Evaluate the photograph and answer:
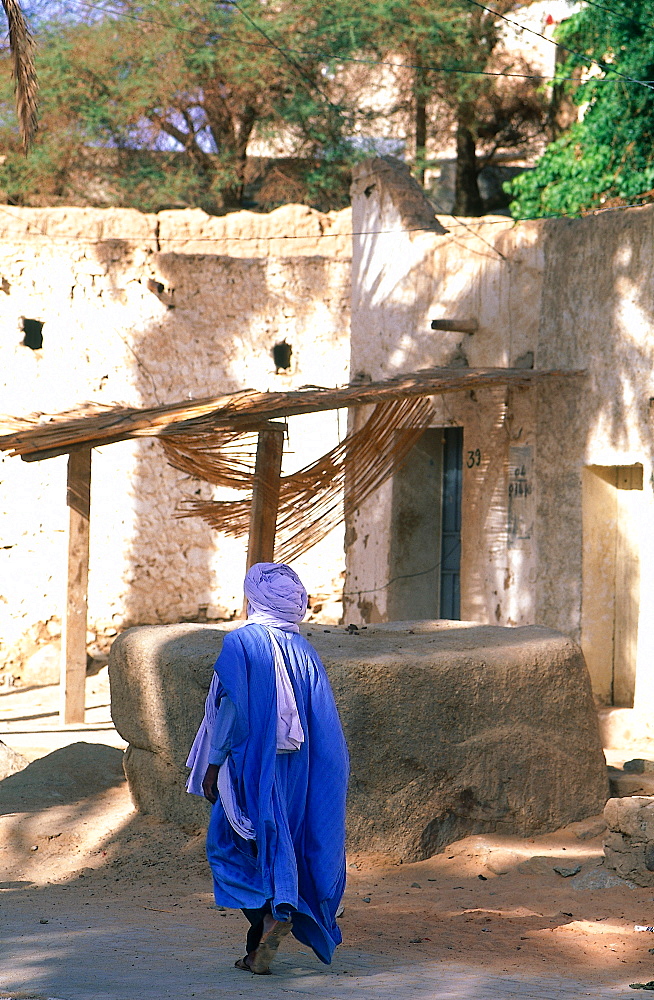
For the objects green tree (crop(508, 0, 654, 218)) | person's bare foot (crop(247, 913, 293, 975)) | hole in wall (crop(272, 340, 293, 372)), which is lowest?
person's bare foot (crop(247, 913, 293, 975))

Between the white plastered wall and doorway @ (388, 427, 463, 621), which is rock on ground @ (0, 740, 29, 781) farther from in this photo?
the white plastered wall

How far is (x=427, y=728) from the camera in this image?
511cm

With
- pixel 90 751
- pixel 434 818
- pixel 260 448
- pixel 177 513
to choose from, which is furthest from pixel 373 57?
pixel 434 818

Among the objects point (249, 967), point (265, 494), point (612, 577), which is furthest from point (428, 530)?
point (249, 967)

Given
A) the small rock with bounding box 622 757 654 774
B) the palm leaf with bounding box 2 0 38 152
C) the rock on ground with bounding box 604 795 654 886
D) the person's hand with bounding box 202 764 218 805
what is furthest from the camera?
the palm leaf with bounding box 2 0 38 152

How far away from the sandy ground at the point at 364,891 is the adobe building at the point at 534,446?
86.4 inches

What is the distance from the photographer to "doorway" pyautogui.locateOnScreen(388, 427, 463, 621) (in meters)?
8.88

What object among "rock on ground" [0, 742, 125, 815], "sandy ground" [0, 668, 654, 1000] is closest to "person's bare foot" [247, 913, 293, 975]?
"sandy ground" [0, 668, 654, 1000]

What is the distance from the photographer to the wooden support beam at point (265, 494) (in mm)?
6984

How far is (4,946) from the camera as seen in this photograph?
3607 mm

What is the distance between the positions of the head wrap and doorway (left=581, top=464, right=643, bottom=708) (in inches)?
162

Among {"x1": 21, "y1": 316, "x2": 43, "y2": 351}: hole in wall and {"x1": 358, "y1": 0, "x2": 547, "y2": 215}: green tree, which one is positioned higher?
{"x1": 358, "y1": 0, "x2": 547, "y2": 215}: green tree

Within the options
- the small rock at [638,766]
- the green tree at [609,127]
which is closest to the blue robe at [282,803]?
the small rock at [638,766]

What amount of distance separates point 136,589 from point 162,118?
8184mm
